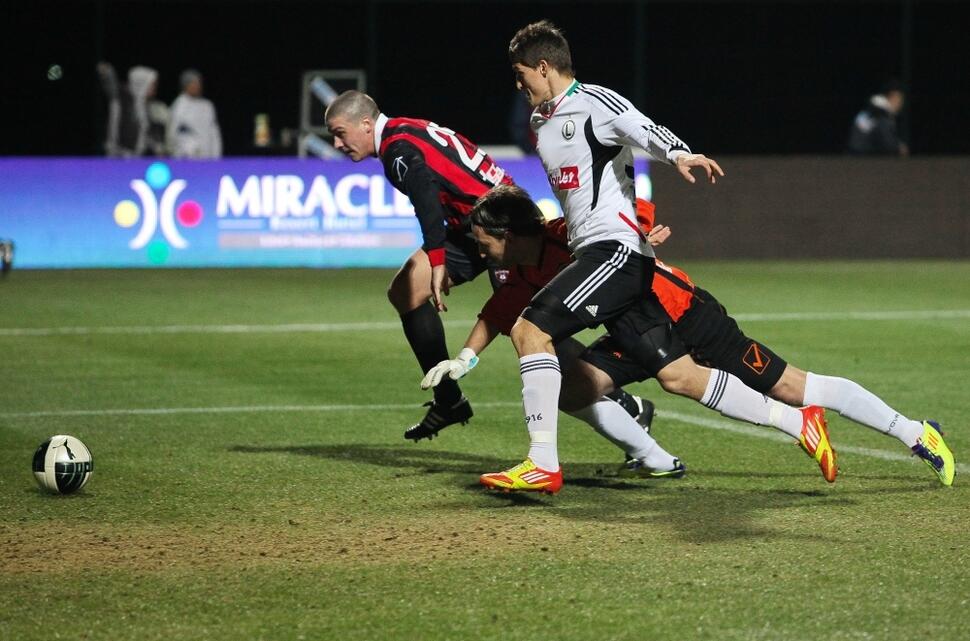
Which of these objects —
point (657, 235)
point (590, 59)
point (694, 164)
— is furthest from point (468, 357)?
point (590, 59)

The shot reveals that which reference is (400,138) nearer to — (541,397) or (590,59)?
(541,397)

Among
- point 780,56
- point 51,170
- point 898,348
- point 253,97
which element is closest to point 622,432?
point 898,348

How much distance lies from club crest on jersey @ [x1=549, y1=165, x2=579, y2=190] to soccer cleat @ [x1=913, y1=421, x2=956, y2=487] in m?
1.86

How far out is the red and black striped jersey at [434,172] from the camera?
8.01 meters

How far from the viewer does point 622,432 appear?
749cm

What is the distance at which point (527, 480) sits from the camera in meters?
6.72

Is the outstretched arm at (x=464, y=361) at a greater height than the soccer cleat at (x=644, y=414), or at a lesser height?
greater

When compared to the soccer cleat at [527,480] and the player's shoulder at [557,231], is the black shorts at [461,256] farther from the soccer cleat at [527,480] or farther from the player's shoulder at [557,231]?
the soccer cleat at [527,480]

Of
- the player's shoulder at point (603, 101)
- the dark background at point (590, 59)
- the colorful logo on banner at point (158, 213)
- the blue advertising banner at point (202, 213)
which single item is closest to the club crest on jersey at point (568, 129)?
the player's shoulder at point (603, 101)

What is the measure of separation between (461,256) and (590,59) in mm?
24754

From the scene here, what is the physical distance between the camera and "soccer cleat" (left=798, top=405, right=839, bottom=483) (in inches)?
272

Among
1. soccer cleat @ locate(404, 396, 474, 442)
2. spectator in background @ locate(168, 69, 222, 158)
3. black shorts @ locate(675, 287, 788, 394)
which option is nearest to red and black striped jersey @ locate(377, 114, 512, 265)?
soccer cleat @ locate(404, 396, 474, 442)

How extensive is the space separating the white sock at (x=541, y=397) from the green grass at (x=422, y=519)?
288mm

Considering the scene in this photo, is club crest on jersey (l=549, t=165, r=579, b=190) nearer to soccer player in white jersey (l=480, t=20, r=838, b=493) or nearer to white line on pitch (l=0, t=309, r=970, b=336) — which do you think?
soccer player in white jersey (l=480, t=20, r=838, b=493)
